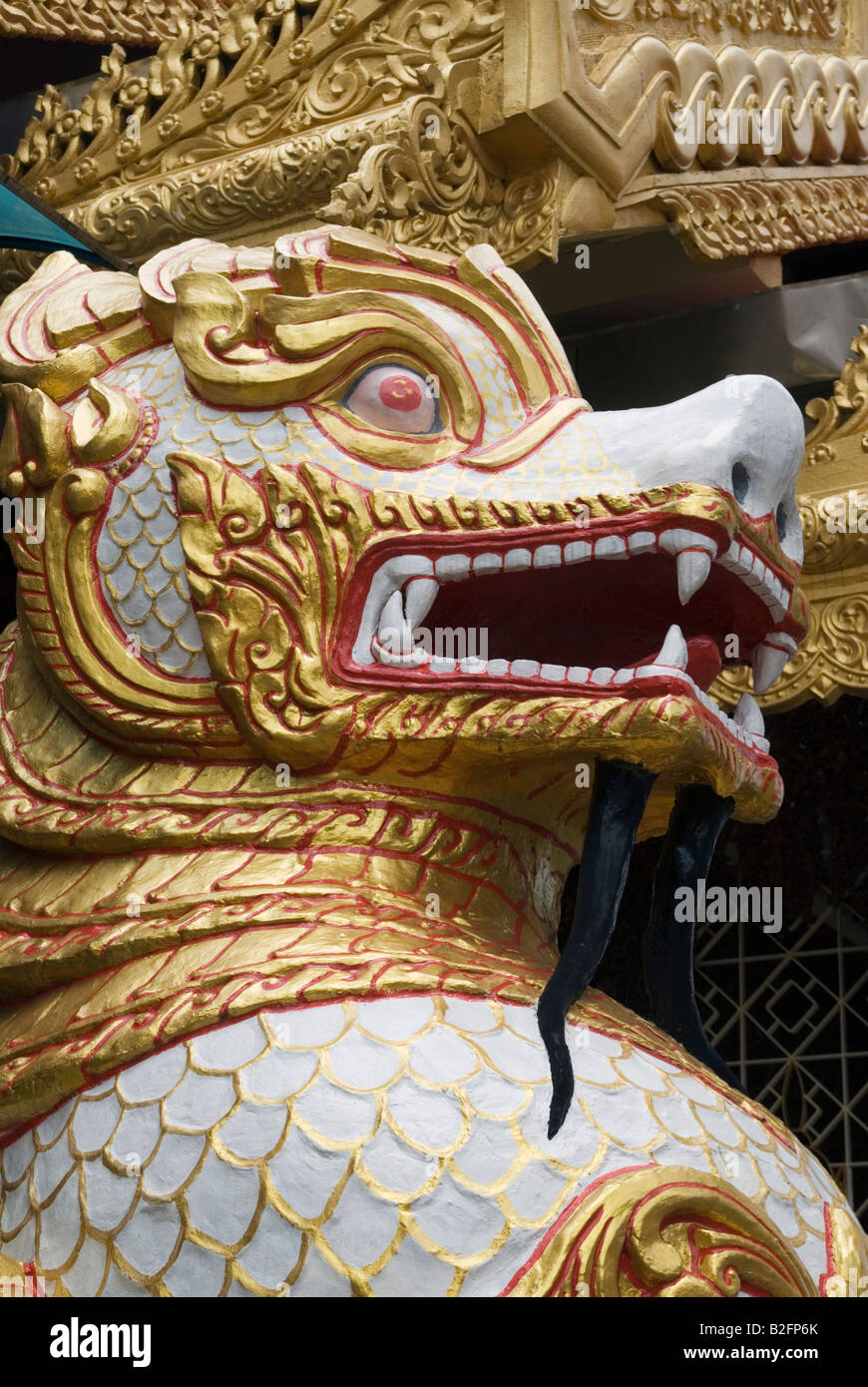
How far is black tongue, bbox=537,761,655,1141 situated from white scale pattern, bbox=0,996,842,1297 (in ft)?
0.12

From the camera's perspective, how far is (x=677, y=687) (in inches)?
107

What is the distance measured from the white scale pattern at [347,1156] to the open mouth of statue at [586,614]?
0.46 metres

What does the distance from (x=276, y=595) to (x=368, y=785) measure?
29 centimetres

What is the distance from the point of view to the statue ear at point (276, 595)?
9.28 ft

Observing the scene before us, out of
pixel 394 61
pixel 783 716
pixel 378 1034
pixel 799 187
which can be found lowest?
pixel 783 716

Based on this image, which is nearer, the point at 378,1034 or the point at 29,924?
the point at 378,1034

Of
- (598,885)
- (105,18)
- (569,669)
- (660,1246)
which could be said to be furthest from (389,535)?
(105,18)

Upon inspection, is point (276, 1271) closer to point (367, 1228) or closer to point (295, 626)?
point (367, 1228)

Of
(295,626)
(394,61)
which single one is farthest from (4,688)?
(394,61)

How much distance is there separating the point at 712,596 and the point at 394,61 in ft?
5.15

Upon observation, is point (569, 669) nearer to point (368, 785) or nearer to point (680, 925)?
point (368, 785)

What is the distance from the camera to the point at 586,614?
3035 mm

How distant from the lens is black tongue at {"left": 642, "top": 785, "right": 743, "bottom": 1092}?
2.98 metres

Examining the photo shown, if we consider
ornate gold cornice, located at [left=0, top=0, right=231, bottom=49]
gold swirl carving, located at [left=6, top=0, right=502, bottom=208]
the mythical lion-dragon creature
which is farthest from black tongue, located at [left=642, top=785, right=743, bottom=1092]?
ornate gold cornice, located at [left=0, top=0, right=231, bottom=49]
